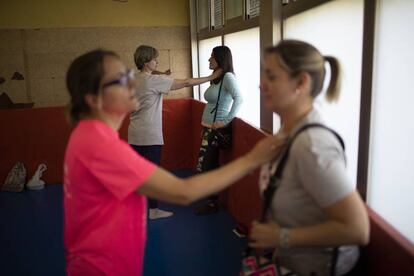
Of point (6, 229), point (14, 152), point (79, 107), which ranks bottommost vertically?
point (6, 229)

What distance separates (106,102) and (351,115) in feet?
4.25

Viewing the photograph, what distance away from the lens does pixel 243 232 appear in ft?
10.4

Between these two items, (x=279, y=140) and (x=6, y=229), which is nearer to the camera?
(x=279, y=140)

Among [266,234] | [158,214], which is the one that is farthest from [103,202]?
[158,214]

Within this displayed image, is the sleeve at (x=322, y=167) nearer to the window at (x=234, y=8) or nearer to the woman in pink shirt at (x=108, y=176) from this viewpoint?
the woman in pink shirt at (x=108, y=176)

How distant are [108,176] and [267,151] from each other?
516 mm

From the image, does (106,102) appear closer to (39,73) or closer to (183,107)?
(183,107)

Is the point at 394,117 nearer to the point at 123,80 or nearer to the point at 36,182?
the point at 123,80

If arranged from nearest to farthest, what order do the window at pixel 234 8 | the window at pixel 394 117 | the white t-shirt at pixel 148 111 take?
1. the window at pixel 394 117
2. the white t-shirt at pixel 148 111
3. the window at pixel 234 8

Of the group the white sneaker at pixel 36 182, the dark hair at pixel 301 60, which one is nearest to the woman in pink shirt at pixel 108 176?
the dark hair at pixel 301 60

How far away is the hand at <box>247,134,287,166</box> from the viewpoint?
119cm

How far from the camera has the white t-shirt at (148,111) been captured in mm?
3387

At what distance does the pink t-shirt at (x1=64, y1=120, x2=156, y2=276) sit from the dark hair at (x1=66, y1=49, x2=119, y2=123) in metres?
0.07

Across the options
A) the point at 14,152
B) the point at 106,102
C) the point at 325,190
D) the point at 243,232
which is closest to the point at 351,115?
the point at 325,190
